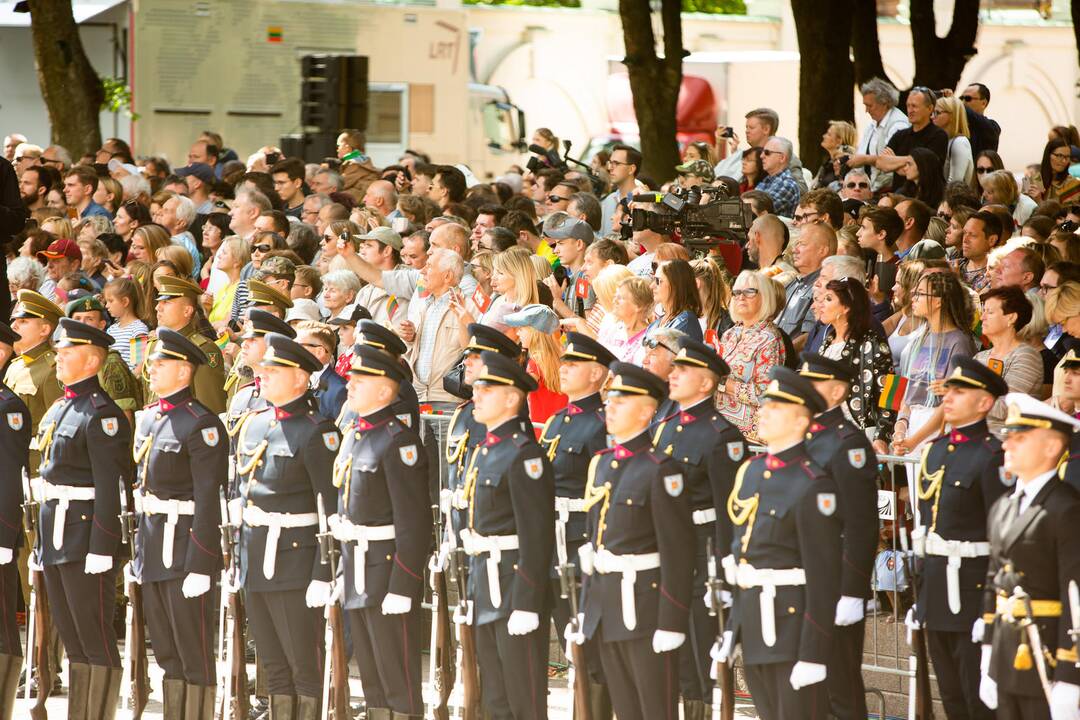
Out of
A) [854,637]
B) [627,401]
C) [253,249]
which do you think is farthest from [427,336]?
[854,637]

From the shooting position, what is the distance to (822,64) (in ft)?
58.5

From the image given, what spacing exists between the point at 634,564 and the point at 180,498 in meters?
2.32

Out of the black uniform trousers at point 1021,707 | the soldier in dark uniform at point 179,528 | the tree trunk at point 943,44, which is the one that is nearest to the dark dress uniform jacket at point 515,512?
the soldier in dark uniform at point 179,528

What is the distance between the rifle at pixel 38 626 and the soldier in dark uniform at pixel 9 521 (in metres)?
0.06

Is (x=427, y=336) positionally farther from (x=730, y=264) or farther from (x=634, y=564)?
(x=634, y=564)

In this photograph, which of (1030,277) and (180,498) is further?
(1030,277)

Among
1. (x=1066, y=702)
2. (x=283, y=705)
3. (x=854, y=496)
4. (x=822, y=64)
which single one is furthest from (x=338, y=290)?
(x=822, y=64)

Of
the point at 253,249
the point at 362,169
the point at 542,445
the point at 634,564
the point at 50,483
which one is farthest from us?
the point at 362,169

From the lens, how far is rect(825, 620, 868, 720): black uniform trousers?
7.72m

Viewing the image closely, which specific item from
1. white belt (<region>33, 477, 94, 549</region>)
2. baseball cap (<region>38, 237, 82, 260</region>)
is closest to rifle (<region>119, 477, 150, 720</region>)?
white belt (<region>33, 477, 94, 549</region>)

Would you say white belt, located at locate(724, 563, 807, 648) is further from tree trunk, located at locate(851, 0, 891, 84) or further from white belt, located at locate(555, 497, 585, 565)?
tree trunk, located at locate(851, 0, 891, 84)

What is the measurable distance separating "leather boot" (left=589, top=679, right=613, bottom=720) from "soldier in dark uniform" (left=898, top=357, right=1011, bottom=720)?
149 centimetres

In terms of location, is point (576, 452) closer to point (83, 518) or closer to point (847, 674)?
point (847, 674)

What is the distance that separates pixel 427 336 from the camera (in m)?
10.6
